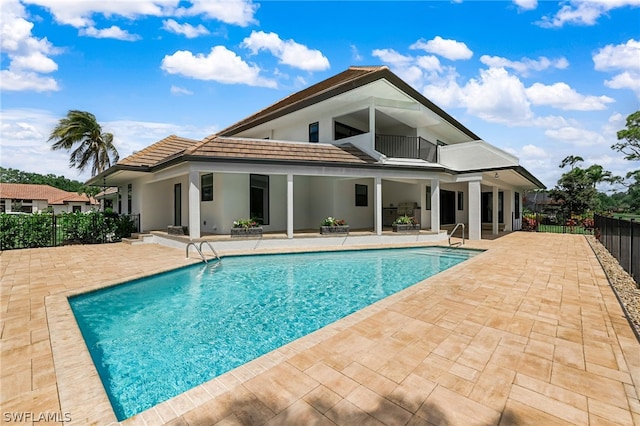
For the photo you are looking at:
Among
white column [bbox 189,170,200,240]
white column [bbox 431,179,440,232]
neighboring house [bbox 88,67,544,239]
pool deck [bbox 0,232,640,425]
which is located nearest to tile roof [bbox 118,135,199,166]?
neighboring house [bbox 88,67,544,239]

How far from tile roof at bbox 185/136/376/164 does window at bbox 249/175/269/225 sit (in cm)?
230

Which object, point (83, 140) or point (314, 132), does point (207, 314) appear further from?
point (83, 140)

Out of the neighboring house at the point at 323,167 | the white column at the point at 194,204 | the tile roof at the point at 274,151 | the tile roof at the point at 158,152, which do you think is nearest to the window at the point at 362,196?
the neighboring house at the point at 323,167

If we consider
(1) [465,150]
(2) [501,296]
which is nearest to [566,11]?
(1) [465,150]

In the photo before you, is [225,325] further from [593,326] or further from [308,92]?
[308,92]

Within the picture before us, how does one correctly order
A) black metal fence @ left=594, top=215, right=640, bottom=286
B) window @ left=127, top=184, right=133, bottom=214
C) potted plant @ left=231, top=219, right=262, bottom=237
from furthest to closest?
window @ left=127, top=184, right=133, bottom=214 < potted plant @ left=231, top=219, right=262, bottom=237 < black metal fence @ left=594, top=215, right=640, bottom=286

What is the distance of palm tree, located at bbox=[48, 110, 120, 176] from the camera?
22172 mm

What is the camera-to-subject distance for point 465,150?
16047 millimetres

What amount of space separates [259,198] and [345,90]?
6.69m

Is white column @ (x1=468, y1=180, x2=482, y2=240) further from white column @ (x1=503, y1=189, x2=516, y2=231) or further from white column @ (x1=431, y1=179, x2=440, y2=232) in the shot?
white column @ (x1=503, y1=189, x2=516, y2=231)

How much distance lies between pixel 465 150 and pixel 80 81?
1838cm

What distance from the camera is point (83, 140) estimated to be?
2388 cm

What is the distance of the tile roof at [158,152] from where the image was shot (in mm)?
15574

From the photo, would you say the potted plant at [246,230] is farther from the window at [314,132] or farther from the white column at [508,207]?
the white column at [508,207]
